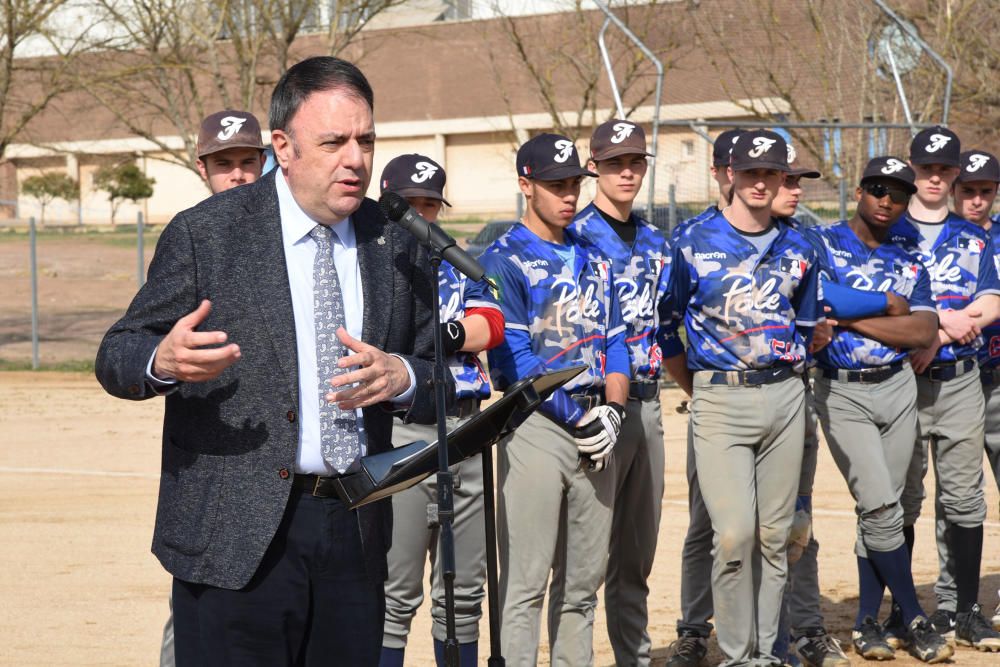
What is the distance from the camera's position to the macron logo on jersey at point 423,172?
6.32 meters

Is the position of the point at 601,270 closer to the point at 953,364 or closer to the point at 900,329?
the point at 900,329

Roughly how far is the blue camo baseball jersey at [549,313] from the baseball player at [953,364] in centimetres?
241

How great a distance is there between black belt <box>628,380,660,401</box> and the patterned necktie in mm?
2717

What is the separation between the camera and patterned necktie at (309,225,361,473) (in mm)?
3490

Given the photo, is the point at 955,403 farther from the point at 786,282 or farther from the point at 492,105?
the point at 492,105

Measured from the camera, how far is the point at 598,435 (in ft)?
17.9

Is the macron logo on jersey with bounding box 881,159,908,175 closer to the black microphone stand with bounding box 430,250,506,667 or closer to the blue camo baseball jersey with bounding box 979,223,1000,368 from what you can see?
the blue camo baseball jersey with bounding box 979,223,1000,368

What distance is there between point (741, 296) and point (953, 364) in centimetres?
186

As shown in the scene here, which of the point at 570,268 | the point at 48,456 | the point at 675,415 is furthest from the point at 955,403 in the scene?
the point at 48,456

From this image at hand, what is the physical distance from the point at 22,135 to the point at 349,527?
20.0 m

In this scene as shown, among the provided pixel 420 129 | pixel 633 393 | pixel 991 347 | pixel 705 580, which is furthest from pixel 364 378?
pixel 420 129

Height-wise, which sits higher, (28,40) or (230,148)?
(28,40)

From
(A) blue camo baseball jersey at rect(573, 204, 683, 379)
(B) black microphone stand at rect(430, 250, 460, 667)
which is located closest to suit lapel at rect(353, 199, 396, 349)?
(B) black microphone stand at rect(430, 250, 460, 667)

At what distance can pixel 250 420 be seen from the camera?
11.2 feet
